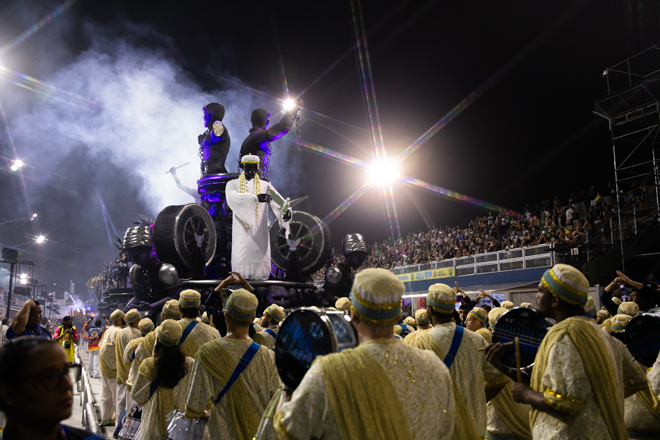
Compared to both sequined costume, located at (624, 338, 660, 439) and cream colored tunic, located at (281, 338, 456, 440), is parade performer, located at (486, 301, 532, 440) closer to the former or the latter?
sequined costume, located at (624, 338, 660, 439)

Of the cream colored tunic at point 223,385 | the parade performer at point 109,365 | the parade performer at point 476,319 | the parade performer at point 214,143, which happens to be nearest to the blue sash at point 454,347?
the cream colored tunic at point 223,385

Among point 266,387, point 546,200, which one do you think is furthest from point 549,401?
point 546,200

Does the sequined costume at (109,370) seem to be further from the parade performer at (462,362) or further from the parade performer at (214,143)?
the parade performer at (214,143)

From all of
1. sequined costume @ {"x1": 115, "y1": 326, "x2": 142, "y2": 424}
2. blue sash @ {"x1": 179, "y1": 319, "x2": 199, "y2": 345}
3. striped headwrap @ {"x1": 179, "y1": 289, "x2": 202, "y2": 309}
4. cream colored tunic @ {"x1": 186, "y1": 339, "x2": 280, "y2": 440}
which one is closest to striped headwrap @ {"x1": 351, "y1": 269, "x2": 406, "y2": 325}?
cream colored tunic @ {"x1": 186, "y1": 339, "x2": 280, "y2": 440}

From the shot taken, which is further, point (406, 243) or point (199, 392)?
point (406, 243)

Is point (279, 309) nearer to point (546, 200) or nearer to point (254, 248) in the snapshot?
point (254, 248)

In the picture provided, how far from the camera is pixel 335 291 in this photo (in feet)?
46.9

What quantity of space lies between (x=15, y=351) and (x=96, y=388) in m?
11.6

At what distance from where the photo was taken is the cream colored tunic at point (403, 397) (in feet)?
5.98

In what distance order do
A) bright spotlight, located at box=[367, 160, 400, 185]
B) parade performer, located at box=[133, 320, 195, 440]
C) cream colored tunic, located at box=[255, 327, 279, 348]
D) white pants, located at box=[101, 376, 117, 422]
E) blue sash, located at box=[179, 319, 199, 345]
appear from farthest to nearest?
bright spotlight, located at box=[367, 160, 400, 185] < white pants, located at box=[101, 376, 117, 422] < cream colored tunic, located at box=[255, 327, 279, 348] < blue sash, located at box=[179, 319, 199, 345] < parade performer, located at box=[133, 320, 195, 440]

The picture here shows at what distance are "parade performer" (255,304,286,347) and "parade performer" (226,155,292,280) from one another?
628 cm

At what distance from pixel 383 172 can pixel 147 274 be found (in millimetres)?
18105

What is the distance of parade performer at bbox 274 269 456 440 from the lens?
1.83 meters

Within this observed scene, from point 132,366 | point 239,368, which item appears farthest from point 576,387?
point 132,366
